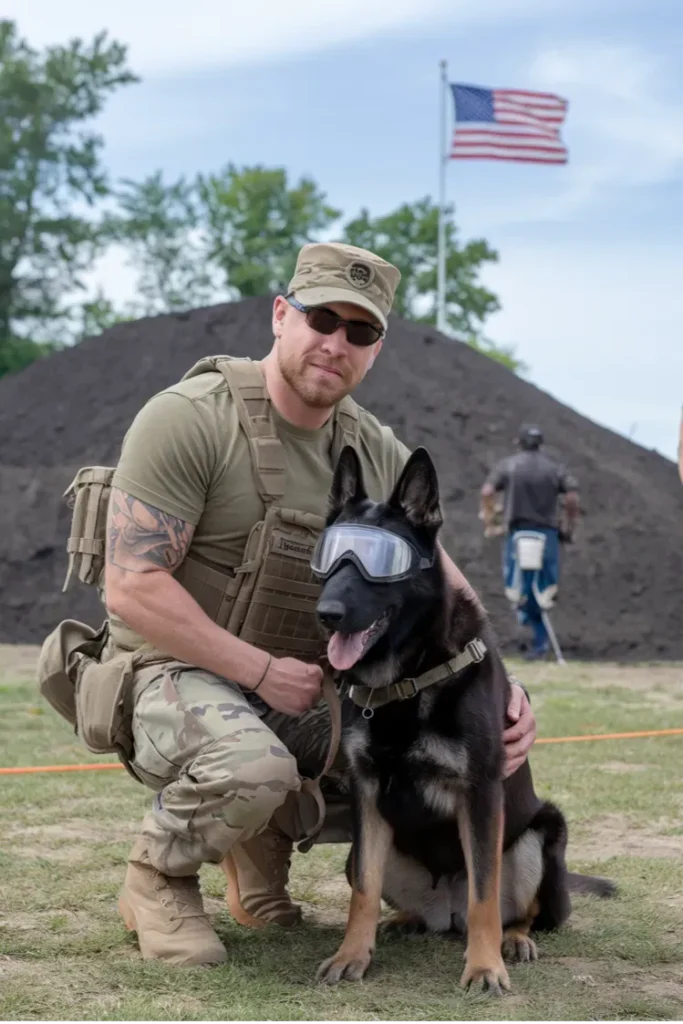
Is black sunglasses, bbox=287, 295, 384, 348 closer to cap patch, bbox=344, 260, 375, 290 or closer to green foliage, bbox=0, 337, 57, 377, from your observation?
cap patch, bbox=344, 260, 375, 290

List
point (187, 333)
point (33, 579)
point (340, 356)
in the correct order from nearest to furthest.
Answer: point (340, 356) < point (33, 579) < point (187, 333)

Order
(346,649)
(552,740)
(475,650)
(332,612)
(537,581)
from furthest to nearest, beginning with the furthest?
(537,581), (552,740), (475,650), (346,649), (332,612)

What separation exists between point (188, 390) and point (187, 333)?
23897mm

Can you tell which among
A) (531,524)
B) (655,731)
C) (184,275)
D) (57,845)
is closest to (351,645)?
(57,845)

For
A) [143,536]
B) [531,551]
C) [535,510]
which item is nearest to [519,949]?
[143,536]

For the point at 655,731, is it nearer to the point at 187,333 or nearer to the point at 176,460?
the point at 176,460

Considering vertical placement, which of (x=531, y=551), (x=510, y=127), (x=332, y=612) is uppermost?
(x=510, y=127)

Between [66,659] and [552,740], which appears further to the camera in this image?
[552,740]

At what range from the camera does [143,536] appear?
3762 mm

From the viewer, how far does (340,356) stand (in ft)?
13.1

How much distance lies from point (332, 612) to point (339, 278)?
1.22 m

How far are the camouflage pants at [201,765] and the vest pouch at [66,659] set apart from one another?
0.40 meters

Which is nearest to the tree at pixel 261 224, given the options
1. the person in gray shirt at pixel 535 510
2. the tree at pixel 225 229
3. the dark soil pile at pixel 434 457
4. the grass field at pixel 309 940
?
the tree at pixel 225 229

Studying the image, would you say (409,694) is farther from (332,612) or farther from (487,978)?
(487,978)
